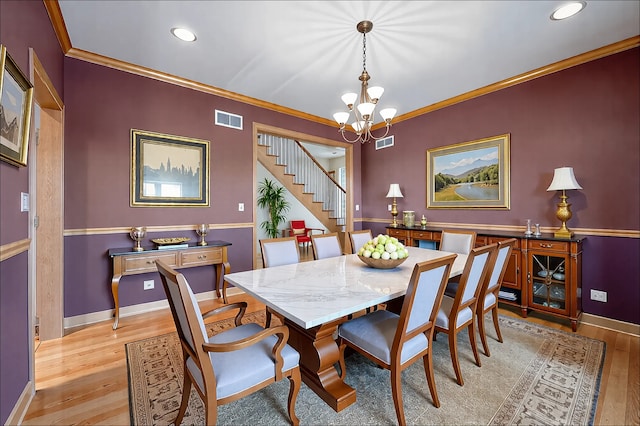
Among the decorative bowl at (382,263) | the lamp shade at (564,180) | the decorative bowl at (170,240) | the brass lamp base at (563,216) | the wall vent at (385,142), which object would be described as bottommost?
the decorative bowl at (382,263)

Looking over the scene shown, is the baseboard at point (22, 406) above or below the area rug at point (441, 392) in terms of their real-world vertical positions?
above

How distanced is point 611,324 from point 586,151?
1766 mm

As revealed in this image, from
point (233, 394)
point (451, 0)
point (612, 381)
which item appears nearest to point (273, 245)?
point (233, 394)

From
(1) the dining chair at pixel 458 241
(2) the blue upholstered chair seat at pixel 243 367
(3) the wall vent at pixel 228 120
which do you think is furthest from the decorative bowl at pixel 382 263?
(3) the wall vent at pixel 228 120

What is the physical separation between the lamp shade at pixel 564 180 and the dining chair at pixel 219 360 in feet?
10.2

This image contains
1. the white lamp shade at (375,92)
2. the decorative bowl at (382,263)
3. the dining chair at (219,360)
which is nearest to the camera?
the dining chair at (219,360)

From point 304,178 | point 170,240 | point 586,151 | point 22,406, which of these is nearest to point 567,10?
point 586,151

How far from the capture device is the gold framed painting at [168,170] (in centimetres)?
319

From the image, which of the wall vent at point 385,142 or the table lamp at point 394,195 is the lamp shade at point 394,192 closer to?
the table lamp at point 394,195

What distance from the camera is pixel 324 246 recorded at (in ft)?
9.89

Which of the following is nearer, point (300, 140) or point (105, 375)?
point (105, 375)

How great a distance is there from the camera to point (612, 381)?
76.8 inches

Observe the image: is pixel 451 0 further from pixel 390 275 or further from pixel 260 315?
pixel 260 315

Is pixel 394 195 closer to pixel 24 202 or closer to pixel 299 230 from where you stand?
pixel 299 230
